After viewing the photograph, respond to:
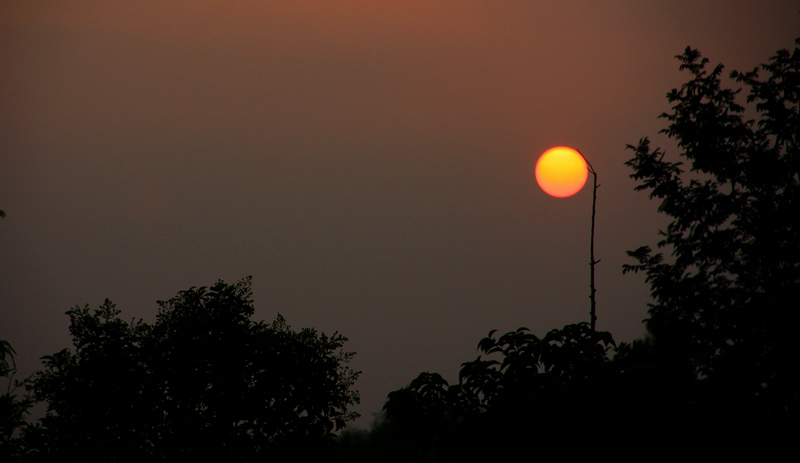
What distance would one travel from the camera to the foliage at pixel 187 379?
25.3 m

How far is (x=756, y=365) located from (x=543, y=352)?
656 inches

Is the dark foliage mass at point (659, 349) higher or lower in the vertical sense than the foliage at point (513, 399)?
higher

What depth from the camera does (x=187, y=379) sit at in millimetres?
25797

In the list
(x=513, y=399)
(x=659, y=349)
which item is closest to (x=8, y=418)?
(x=513, y=399)

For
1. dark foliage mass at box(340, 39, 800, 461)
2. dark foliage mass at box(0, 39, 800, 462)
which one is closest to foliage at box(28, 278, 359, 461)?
dark foliage mass at box(0, 39, 800, 462)

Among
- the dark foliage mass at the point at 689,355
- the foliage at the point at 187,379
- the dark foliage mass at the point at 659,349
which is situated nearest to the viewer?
the dark foliage mass at the point at 689,355

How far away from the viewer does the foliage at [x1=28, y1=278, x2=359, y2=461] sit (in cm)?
2533

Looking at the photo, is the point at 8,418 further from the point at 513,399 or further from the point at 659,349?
the point at 659,349

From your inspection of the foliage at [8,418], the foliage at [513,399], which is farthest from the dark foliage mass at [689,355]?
the foliage at [8,418]

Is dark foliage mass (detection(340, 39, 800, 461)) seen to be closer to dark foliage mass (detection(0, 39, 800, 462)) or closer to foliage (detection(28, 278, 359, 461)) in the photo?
dark foliage mass (detection(0, 39, 800, 462))

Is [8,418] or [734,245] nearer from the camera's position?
[8,418]

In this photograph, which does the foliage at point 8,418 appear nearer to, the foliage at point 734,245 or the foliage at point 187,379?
the foliage at point 187,379

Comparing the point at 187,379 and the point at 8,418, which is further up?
the point at 187,379

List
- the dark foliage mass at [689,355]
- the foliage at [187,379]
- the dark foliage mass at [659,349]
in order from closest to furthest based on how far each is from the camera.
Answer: the dark foliage mass at [689,355] < the dark foliage mass at [659,349] < the foliage at [187,379]
